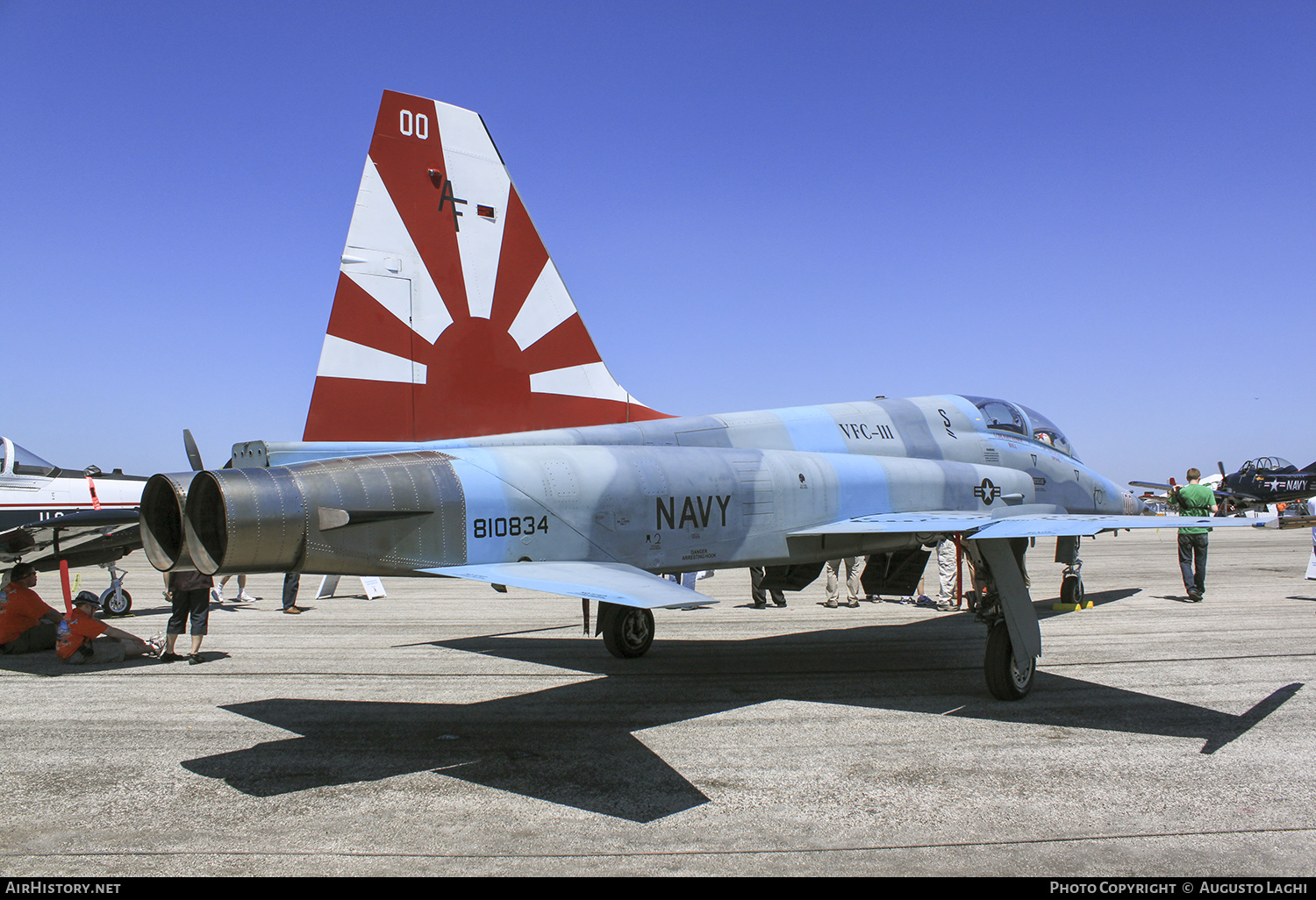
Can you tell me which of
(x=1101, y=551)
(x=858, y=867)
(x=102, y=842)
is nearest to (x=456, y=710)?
(x=102, y=842)

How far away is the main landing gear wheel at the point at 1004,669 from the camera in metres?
8.07

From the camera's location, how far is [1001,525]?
8.06m

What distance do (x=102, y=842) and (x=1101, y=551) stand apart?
102 feet

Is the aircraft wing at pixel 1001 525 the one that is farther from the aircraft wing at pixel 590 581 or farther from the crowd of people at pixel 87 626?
the crowd of people at pixel 87 626

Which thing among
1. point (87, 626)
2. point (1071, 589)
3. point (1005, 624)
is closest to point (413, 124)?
point (1005, 624)

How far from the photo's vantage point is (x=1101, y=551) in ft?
98.1

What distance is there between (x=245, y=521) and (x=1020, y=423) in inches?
379

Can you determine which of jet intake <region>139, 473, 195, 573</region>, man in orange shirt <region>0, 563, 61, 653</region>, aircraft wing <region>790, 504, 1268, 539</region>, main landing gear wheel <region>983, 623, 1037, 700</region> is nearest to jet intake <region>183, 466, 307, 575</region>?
jet intake <region>139, 473, 195, 573</region>

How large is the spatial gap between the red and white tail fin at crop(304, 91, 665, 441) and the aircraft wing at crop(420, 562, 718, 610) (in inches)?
64.6

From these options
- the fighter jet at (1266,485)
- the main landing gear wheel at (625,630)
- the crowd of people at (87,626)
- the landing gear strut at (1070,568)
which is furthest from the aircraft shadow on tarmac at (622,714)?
the fighter jet at (1266,485)

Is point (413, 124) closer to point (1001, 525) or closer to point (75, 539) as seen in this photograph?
point (1001, 525)

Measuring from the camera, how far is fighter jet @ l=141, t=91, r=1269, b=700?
5.66 m
